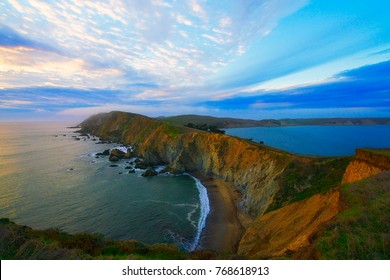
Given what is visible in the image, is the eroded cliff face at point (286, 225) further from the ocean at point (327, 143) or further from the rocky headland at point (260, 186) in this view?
the ocean at point (327, 143)

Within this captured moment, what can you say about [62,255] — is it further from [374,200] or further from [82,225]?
[82,225]

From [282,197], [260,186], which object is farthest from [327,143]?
[282,197]

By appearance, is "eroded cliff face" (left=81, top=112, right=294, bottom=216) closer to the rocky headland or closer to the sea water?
the rocky headland

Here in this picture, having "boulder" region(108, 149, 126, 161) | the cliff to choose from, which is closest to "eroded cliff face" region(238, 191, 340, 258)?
the cliff

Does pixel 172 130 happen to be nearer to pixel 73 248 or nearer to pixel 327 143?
pixel 73 248
